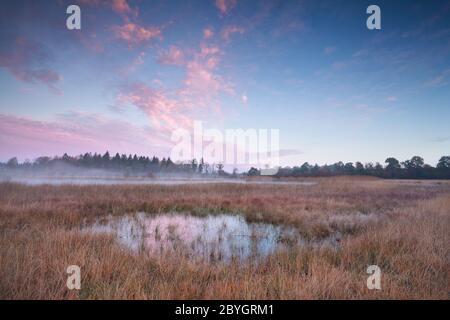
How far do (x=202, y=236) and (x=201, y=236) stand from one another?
7 cm

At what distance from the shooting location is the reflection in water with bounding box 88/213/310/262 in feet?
22.3

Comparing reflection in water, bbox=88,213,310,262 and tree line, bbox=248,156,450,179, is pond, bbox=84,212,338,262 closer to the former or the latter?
reflection in water, bbox=88,213,310,262

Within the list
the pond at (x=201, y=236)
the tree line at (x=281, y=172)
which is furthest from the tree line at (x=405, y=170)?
the pond at (x=201, y=236)

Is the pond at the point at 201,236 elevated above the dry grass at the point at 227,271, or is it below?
below

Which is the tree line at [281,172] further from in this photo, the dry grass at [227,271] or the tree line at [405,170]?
the dry grass at [227,271]

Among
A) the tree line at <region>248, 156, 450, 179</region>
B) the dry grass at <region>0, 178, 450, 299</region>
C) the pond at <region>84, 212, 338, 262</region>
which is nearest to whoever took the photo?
the dry grass at <region>0, 178, 450, 299</region>

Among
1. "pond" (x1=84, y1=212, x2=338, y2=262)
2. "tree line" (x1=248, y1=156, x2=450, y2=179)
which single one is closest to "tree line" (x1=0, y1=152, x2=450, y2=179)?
"tree line" (x1=248, y1=156, x2=450, y2=179)

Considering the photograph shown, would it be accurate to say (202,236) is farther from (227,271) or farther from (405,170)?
(405,170)

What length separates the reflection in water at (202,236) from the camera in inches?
268

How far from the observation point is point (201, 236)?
855cm

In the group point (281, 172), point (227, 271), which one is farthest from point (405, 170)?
point (227, 271)

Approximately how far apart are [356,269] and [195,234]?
5508 mm

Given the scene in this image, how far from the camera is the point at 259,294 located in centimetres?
367
